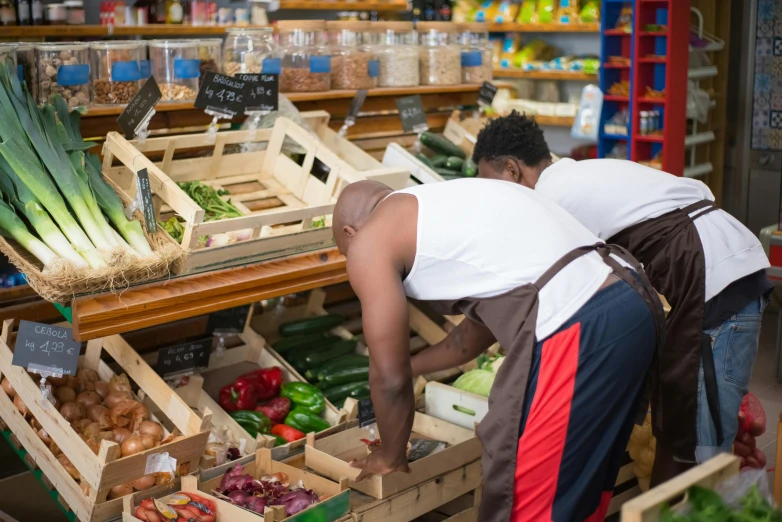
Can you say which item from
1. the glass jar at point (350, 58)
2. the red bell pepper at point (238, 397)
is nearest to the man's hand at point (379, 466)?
the red bell pepper at point (238, 397)

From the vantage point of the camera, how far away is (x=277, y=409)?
3.46 m

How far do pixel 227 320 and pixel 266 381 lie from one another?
0.97ft

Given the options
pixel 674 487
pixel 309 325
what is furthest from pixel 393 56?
pixel 674 487

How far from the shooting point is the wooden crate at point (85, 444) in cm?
260

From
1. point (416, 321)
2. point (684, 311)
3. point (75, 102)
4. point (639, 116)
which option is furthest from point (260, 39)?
point (639, 116)

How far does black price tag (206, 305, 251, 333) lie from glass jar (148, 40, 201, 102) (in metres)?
0.86

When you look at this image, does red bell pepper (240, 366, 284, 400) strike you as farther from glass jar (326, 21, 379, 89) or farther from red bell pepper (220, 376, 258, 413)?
glass jar (326, 21, 379, 89)

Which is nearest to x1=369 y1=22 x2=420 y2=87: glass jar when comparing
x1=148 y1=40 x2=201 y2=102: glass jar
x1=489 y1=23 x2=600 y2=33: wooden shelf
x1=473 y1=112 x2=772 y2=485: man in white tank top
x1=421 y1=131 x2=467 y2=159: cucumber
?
x1=421 y1=131 x2=467 y2=159: cucumber

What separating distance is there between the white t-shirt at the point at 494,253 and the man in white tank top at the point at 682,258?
75 centimetres

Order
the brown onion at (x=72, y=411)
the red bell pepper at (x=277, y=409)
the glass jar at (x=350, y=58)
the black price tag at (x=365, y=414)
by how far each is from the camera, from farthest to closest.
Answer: the glass jar at (x=350, y=58), the red bell pepper at (x=277, y=409), the black price tag at (x=365, y=414), the brown onion at (x=72, y=411)

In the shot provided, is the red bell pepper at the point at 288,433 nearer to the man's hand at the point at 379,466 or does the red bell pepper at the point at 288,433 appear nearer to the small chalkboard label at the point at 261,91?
the man's hand at the point at 379,466

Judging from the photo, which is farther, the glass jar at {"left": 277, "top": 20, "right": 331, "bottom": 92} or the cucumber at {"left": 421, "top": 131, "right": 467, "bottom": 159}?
the cucumber at {"left": 421, "top": 131, "right": 467, "bottom": 159}

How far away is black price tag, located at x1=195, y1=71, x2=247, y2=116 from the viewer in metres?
3.47

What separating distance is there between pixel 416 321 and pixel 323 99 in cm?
108
